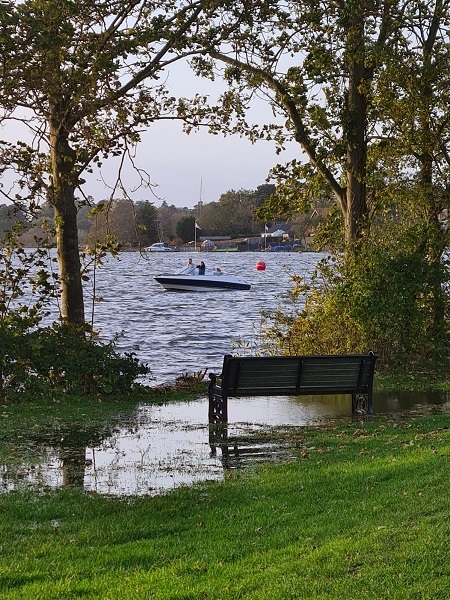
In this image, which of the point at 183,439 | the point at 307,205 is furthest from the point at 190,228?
the point at 183,439

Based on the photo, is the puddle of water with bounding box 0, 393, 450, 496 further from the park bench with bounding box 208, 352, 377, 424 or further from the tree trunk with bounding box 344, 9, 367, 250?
the tree trunk with bounding box 344, 9, 367, 250

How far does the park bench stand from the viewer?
1131cm

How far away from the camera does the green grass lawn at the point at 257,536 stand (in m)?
4.91

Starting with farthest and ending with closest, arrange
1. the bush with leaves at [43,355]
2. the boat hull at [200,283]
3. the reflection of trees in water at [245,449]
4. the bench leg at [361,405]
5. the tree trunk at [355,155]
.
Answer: the boat hull at [200,283] → the tree trunk at [355,155] → the bush with leaves at [43,355] → the bench leg at [361,405] → the reflection of trees in water at [245,449]

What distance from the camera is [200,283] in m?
68.8

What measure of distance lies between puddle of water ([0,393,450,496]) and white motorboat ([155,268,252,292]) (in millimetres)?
55613

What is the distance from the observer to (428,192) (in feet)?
57.5

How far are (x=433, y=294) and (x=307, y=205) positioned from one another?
3.67m

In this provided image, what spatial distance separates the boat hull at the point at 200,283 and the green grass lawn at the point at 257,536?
60.3 meters

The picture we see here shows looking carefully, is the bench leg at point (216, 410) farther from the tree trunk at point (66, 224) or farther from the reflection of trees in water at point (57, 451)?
the tree trunk at point (66, 224)

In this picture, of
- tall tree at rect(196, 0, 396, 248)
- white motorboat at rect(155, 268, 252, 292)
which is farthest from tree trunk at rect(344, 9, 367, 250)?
white motorboat at rect(155, 268, 252, 292)

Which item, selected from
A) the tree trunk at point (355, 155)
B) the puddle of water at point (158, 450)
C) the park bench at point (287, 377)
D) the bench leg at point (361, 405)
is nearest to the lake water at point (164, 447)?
the puddle of water at point (158, 450)

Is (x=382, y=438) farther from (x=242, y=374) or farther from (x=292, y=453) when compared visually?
(x=242, y=374)

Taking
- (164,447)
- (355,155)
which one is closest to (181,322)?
(355,155)
